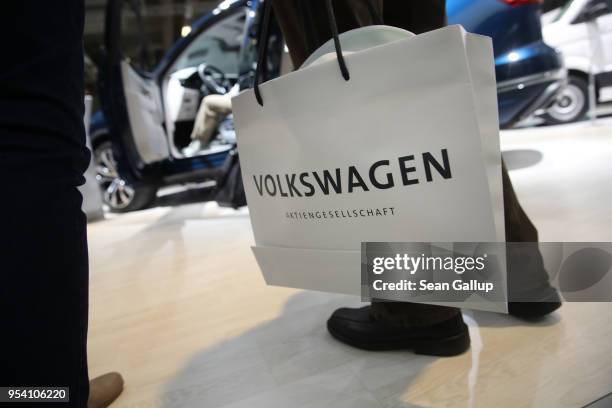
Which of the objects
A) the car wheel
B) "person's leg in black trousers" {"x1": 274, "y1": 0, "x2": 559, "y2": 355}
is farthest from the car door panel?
"person's leg in black trousers" {"x1": 274, "y1": 0, "x2": 559, "y2": 355}

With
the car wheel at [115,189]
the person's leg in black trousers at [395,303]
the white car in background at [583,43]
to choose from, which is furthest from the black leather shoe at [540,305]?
the white car in background at [583,43]

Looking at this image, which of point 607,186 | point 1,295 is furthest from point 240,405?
point 607,186

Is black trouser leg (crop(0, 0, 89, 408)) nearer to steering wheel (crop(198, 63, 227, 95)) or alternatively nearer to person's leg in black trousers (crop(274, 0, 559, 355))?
person's leg in black trousers (crop(274, 0, 559, 355))

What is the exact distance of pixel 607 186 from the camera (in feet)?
5.28

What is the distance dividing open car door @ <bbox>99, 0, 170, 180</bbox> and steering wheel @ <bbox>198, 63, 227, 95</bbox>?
42cm

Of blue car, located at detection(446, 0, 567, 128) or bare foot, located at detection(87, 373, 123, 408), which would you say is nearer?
bare foot, located at detection(87, 373, 123, 408)

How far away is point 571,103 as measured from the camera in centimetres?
359

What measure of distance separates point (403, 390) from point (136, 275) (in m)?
1.03

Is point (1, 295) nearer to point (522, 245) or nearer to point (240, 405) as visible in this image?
point (240, 405)

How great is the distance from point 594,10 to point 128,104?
3.15 meters

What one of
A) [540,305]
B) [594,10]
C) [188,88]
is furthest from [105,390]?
[594,10]

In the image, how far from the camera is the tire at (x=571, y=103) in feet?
11.3

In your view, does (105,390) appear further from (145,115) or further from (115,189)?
(115,189)

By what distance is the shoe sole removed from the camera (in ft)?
2.21
